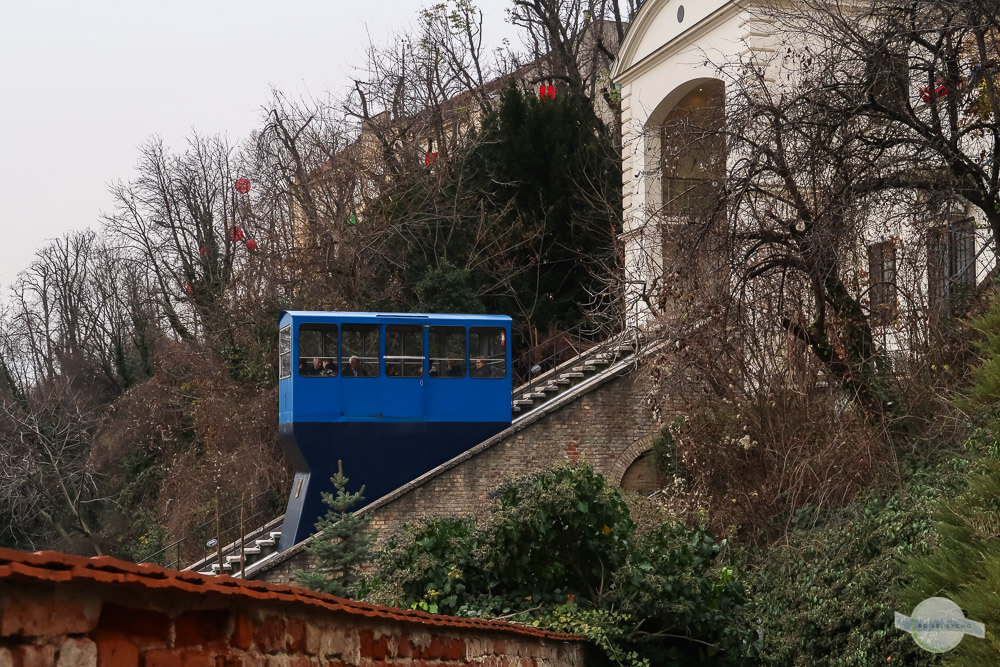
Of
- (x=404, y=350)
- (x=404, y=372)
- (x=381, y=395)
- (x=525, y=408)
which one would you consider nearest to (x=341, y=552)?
(x=381, y=395)

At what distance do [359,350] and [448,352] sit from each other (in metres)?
1.94

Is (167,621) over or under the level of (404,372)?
under

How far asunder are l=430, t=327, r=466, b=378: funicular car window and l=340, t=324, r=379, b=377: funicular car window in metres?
1.26

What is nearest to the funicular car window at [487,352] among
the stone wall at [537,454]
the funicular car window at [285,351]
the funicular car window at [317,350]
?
the stone wall at [537,454]

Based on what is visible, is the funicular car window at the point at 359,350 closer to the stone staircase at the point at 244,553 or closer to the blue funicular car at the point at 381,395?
the blue funicular car at the point at 381,395

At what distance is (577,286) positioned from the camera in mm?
32000

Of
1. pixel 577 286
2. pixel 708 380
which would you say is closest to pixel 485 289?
pixel 577 286

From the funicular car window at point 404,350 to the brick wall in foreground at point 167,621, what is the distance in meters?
18.9

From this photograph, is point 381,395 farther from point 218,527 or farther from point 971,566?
point 971,566

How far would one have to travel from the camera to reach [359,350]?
24.1 meters

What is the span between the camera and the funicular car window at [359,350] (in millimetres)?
24000

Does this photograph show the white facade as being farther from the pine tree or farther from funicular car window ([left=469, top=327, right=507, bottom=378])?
the pine tree

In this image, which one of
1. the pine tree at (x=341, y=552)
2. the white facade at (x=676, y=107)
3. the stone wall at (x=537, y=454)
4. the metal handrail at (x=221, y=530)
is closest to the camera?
the white facade at (x=676, y=107)

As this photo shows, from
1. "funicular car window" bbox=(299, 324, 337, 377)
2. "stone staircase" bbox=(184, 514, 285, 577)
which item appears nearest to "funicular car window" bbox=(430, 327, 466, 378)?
"funicular car window" bbox=(299, 324, 337, 377)
